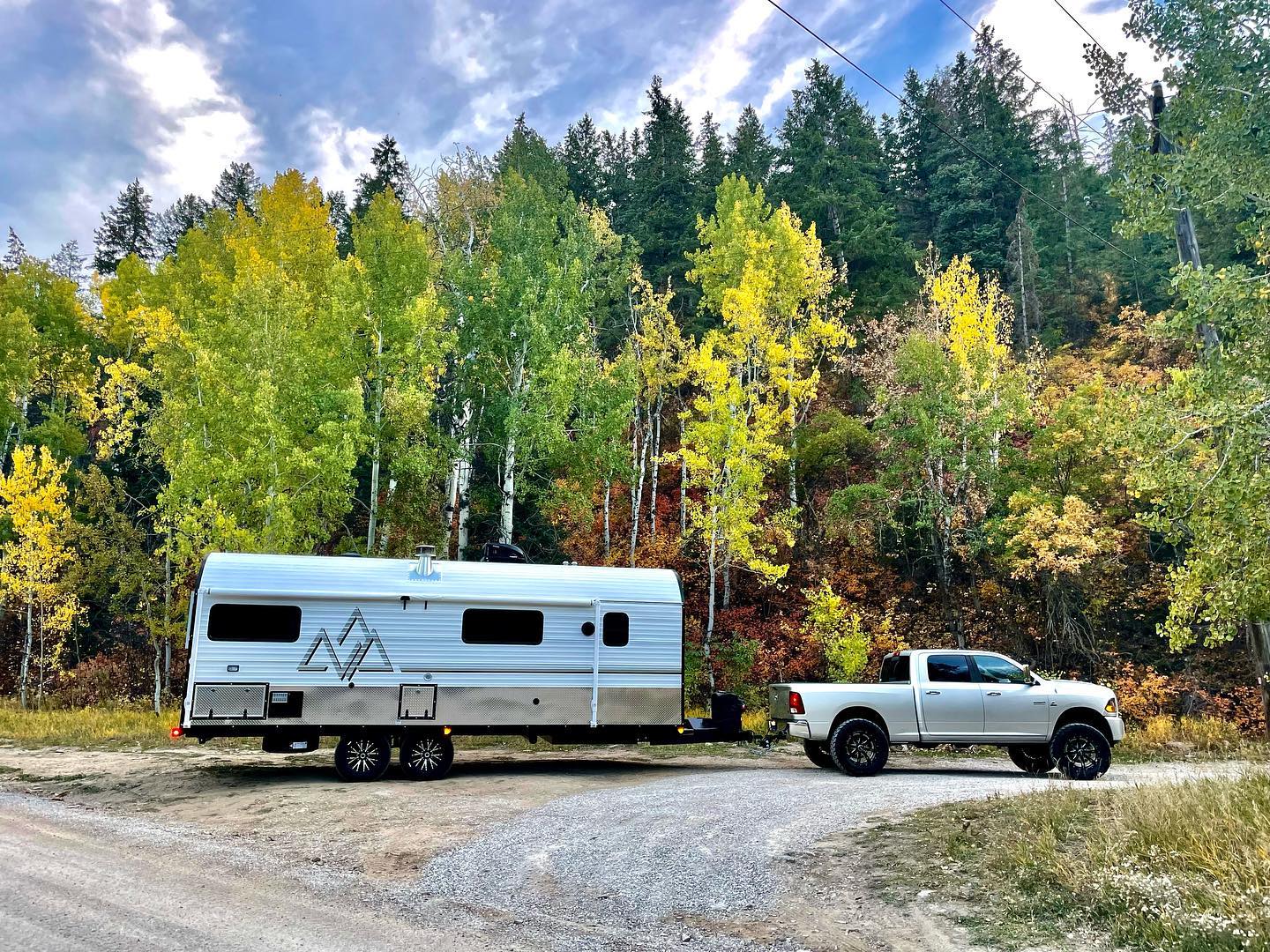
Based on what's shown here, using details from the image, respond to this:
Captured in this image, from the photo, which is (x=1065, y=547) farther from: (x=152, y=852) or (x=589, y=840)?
(x=152, y=852)

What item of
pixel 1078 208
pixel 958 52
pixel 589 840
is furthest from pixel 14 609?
pixel 958 52

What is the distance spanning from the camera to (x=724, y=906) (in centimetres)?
614

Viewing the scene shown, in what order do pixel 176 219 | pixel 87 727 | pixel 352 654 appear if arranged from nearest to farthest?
1. pixel 352 654
2. pixel 87 727
3. pixel 176 219

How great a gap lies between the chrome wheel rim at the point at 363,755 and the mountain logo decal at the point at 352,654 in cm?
109

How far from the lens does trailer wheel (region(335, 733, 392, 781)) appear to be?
12055 mm

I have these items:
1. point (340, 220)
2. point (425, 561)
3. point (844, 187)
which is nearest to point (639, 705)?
point (425, 561)

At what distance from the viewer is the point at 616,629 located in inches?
516

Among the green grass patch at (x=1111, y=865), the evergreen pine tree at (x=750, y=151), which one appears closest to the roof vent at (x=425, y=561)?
the green grass patch at (x=1111, y=865)

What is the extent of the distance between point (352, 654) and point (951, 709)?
9.45 m

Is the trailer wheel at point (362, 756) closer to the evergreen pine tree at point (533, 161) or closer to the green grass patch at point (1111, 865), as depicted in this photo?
the green grass patch at point (1111, 865)

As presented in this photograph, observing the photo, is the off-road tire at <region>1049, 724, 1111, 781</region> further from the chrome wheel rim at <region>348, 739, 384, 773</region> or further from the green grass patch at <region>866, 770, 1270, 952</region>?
the chrome wheel rim at <region>348, 739, 384, 773</region>

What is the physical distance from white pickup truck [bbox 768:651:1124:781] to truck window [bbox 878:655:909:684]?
→ 0.29 meters

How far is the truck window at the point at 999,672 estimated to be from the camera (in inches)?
492

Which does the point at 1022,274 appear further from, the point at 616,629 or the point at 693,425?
the point at 616,629
